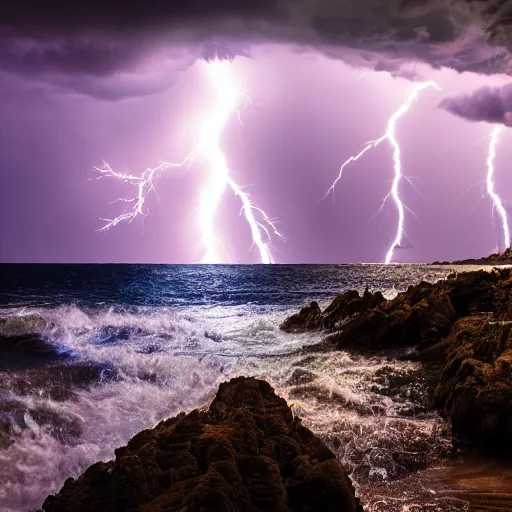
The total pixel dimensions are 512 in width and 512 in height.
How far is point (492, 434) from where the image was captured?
585 cm

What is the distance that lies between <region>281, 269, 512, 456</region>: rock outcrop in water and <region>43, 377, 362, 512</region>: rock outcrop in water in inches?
118

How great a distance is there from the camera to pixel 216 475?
338cm

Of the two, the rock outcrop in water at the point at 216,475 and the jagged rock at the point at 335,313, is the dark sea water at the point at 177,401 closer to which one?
the rock outcrop in water at the point at 216,475

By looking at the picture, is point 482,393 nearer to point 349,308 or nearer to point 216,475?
point 216,475

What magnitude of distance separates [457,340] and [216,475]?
9.31 m

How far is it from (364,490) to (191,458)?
7.07ft

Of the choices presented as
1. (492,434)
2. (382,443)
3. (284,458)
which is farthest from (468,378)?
(284,458)

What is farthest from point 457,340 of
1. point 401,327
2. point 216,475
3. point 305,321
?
point 216,475

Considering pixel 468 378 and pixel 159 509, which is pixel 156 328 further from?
pixel 159 509

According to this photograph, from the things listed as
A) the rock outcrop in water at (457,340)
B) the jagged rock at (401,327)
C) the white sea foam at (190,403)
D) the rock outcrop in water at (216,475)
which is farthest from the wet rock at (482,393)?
the jagged rock at (401,327)

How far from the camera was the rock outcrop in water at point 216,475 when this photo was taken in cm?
337

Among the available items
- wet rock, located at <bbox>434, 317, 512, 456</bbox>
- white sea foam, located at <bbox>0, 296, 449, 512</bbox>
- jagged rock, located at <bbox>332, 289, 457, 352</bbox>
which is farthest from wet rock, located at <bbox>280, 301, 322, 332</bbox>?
wet rock, located at <bbox>434, 317, 512, 456</bbox>

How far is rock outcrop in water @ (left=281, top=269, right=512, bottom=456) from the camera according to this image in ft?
20.2

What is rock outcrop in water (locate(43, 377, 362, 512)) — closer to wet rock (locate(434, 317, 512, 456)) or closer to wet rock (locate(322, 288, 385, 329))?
wet rock (locate(434, 317, 512, 456))
